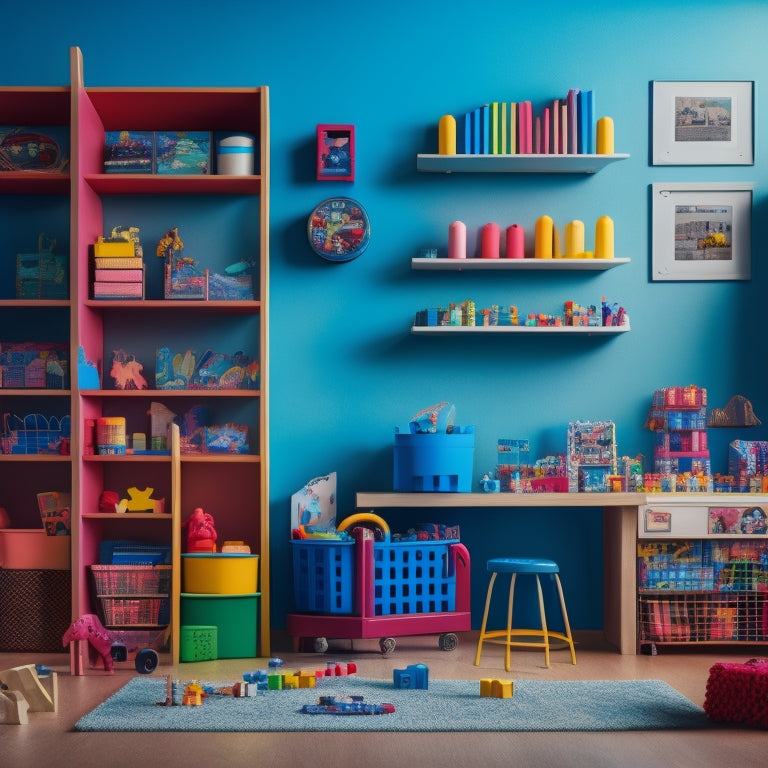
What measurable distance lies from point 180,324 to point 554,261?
1772mm

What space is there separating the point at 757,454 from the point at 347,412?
191 cm

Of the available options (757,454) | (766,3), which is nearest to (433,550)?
(757,454)

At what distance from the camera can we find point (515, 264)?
190 inches

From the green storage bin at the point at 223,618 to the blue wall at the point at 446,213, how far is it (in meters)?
0.45

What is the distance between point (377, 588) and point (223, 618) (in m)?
0.67

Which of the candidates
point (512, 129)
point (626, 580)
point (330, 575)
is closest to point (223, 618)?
point (330, 575)

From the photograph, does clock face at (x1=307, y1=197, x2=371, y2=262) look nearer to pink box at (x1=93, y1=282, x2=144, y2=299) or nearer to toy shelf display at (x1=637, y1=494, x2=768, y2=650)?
pink box at (x1=93, y1=282, x2=144, y2=299)

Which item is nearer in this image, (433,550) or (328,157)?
(433,550)

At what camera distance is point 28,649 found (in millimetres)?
4609

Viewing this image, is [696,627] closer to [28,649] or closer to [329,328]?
[329,328]

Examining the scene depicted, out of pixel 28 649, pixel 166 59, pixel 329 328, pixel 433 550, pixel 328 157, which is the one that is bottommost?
pixel 28 649

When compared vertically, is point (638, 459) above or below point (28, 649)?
above

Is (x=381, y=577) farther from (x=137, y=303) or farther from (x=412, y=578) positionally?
(x=137, y=303)

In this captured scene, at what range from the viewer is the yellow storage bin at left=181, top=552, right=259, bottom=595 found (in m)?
4.51
